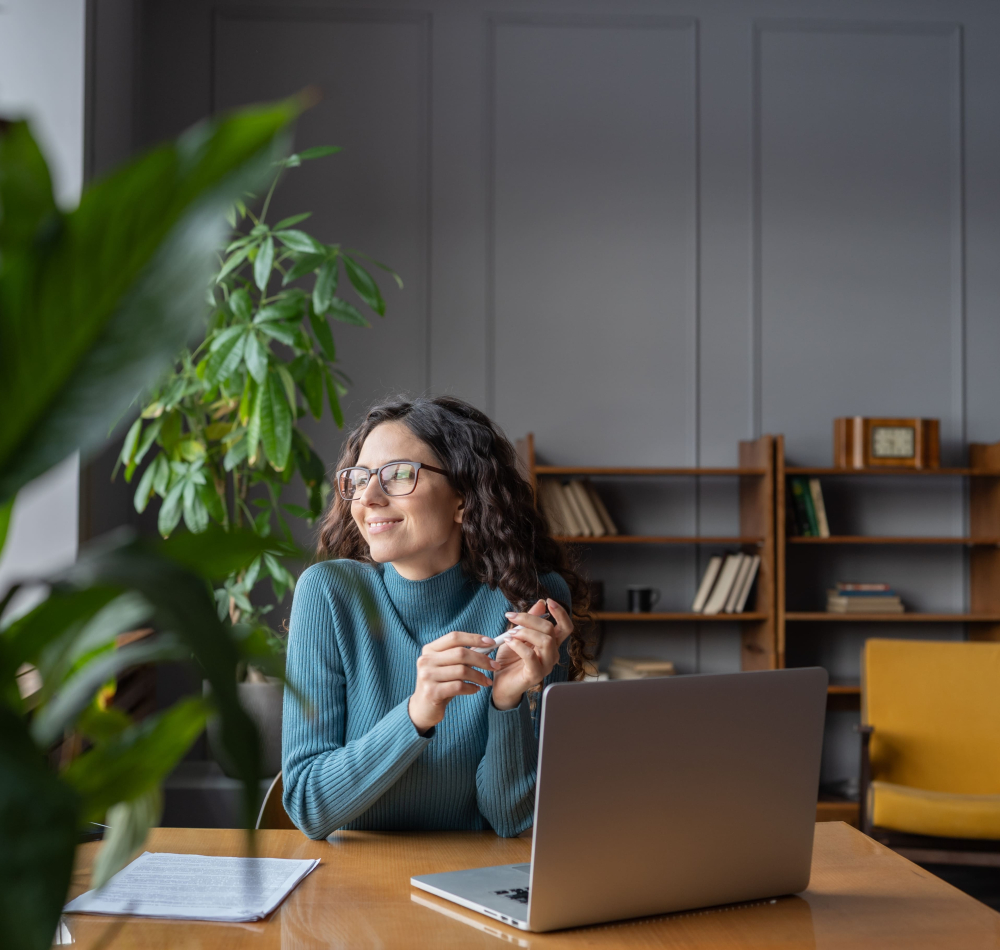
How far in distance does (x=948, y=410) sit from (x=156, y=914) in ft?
13.8

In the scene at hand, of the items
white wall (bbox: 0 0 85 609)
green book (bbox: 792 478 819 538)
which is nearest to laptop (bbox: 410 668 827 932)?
white wall (bbox: 0 0 85 609)

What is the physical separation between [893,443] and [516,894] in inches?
137

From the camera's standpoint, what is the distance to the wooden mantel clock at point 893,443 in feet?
13.5

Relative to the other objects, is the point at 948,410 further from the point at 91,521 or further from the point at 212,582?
the point at 212,582

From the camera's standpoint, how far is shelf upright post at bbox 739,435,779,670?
13.1ft

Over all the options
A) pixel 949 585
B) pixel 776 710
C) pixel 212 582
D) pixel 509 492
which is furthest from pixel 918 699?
pixel 212 582

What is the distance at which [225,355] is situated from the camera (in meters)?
2.91

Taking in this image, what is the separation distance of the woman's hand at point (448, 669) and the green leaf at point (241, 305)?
192 cm

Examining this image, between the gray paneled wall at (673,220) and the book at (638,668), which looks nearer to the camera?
the book at (638,668)

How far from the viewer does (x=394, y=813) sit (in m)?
1.53

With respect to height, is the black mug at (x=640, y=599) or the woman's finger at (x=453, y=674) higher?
the woman's finger at (x=453, y=674)

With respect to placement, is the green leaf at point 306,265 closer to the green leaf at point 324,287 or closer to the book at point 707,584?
the green leaf at point 324,287

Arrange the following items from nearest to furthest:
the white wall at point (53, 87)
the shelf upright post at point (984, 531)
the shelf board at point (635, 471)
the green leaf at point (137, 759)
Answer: the green leaf at point (137, 759)
the white wall at point (53, 87)
the shelf board at point (635, 471)
the shelf upright post at point (984, 531)

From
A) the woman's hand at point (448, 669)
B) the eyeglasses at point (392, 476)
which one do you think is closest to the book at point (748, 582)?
the eyeglasses at point (392, 476)
